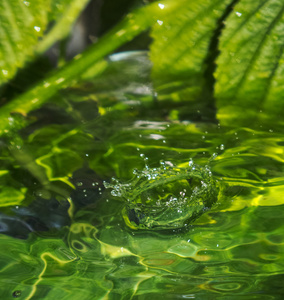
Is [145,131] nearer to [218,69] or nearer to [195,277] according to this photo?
[218,69]

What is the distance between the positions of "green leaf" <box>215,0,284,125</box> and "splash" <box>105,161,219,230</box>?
4.9 inches

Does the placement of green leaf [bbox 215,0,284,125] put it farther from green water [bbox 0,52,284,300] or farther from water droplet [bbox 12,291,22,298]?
water droplet [bbox 12,291,22,298]

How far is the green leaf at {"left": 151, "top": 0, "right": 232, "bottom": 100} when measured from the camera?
57 centimetres

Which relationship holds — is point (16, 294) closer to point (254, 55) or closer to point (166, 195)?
point (166, 195)

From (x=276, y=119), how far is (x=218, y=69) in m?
0.14

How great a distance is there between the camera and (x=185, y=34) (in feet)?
1.95

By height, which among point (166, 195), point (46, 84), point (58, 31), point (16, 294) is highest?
point (58, 31)

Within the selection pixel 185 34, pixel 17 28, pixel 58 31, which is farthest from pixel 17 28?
pixel 58 31

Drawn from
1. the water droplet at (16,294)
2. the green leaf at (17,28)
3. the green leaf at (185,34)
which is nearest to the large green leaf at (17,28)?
the green leaf at (17,28)

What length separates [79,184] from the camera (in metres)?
0.62

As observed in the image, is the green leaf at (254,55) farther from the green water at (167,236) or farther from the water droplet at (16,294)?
the water droplet at (16,294)

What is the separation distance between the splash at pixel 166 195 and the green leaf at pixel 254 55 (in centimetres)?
12

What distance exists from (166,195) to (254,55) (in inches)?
8.8

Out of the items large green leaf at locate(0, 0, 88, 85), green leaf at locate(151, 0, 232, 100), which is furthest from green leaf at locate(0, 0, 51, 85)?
green leaf at locate(151, 0, 232, 100)
